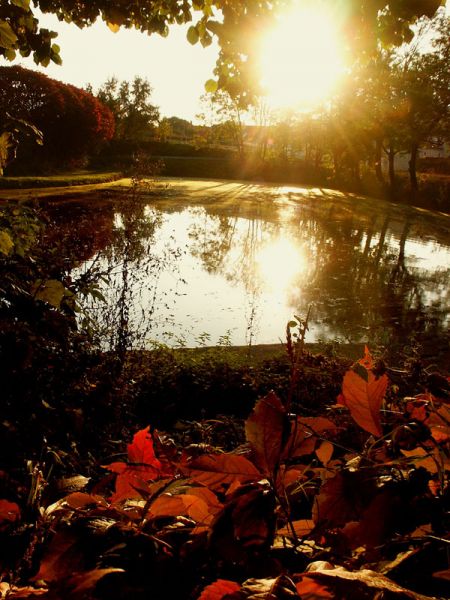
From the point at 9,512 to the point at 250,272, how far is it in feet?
34.5

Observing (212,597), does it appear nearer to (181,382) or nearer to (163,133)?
(181,382)

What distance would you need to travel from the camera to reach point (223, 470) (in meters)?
0.54

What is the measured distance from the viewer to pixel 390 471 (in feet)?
1.83

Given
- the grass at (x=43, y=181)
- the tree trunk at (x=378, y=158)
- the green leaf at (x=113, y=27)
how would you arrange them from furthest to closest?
the tree trunk at (x=378, y=158)
the grass at (x=43, y=181)
the green leaf at (x=113, y=27)

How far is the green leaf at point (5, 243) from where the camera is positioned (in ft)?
8.12

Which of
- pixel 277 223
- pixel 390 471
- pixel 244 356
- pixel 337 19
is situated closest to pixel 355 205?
pixel 277 223

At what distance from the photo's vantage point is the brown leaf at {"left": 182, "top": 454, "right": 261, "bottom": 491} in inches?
21.0

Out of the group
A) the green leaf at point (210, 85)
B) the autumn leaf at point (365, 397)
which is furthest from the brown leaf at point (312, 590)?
the green leaf at point (210, 85)

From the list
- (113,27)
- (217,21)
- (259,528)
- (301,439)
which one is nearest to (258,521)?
(259,528)

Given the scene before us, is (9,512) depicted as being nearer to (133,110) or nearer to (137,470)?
(137,470)

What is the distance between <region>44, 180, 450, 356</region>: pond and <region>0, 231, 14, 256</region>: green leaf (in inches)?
24.9

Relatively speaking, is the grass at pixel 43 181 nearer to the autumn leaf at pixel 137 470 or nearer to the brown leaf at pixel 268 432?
the autumn leaf at pixel 137 470

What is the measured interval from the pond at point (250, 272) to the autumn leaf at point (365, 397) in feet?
8.86

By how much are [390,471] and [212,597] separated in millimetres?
251
